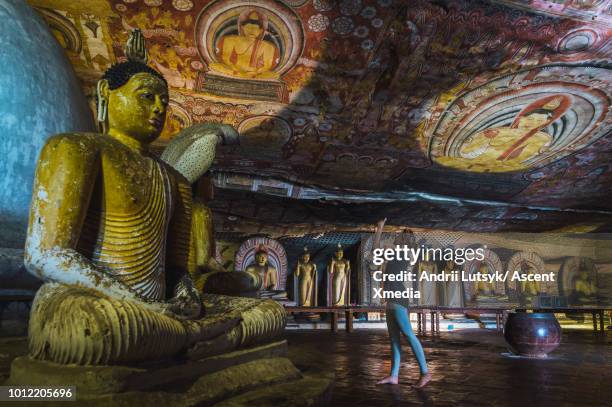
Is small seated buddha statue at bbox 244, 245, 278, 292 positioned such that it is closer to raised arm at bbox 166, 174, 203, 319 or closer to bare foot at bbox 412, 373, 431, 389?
bare foot at bbox 412, 373, 431, 389

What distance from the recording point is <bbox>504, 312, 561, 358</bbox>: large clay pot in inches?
178

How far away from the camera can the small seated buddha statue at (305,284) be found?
1051 centimetres

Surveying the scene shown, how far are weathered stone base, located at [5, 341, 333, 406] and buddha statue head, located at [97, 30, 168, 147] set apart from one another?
42.9 inches

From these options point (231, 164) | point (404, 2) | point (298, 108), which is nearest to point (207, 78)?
point (298, 108)

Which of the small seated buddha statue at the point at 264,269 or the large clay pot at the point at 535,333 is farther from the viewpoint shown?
the small seated buddha statue at the point at 264,269

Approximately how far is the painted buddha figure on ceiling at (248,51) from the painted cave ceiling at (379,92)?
2cm

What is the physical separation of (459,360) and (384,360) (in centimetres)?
77

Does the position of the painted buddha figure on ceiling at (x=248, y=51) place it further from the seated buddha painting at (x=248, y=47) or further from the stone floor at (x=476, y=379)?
the stone floor at (x=476, y=379)

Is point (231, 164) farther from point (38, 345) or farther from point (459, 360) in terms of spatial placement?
point (38, 345)

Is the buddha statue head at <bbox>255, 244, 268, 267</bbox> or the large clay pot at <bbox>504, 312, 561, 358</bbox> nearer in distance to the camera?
the large clay pot at <bbox>504, 312, 561, 358</bbox>
